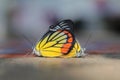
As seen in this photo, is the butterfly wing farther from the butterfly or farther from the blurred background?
the blurred background

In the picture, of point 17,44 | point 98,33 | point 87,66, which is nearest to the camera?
point 87,66

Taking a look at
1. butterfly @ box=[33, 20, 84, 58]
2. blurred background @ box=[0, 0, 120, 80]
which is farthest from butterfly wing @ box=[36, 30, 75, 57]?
blurred background @ box=[0, 0, 120, 80]

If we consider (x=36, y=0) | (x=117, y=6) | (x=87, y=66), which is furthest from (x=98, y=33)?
(x=87, y=66)

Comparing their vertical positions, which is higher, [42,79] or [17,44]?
[42,79]

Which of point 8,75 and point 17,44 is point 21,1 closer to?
point 17,44

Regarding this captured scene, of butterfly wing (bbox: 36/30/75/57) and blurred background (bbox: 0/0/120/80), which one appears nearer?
butterfly wing (bbox: 36/30/75/57)

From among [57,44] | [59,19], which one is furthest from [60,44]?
[59,19]
